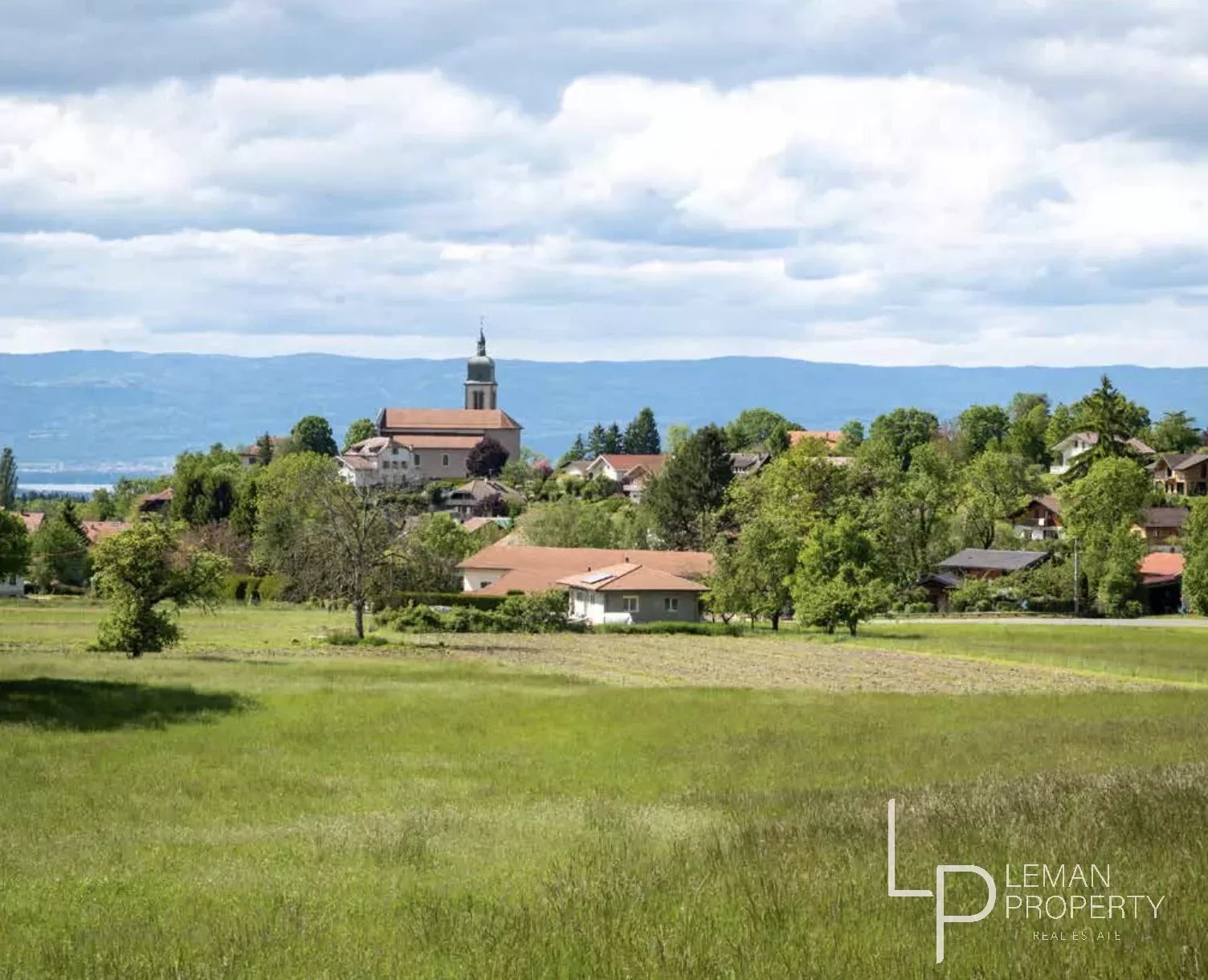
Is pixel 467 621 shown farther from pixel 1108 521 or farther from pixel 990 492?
pixel 990 492

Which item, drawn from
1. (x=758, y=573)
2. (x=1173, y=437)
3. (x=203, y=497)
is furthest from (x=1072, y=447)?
(x=758, y=573)

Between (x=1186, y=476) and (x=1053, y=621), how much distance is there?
73.0 meters

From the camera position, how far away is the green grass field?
38.7 ft

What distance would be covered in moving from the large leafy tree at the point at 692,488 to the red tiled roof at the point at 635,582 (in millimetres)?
35859

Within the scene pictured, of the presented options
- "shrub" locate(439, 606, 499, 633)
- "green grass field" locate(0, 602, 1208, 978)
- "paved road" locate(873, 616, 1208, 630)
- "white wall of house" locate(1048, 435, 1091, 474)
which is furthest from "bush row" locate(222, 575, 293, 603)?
"white wall of house" locate(1048, 435, 1091, 474)

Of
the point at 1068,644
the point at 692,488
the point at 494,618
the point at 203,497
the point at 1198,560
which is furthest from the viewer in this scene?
the point at 203,497

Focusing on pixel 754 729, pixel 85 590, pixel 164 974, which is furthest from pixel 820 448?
pixel 164 974

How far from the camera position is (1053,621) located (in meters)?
98.5

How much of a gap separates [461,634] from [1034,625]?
3527cm

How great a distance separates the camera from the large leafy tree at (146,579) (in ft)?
189

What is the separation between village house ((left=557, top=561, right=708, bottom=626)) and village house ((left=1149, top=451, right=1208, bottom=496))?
Result: 83.0 metres

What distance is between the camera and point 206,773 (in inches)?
1122

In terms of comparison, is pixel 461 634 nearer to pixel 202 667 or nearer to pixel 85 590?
pixel 202 667

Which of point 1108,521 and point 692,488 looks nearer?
point 1108,521
